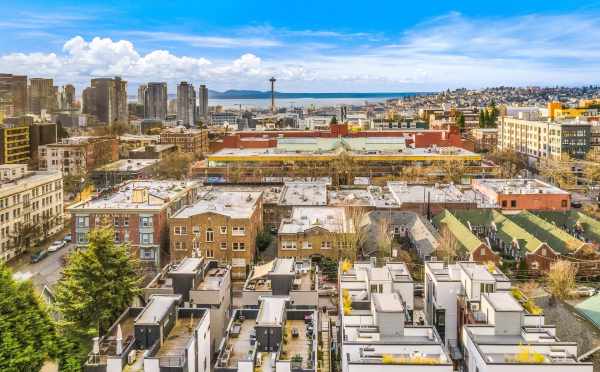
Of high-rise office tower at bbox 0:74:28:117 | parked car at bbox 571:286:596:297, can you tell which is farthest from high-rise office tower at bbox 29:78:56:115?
parked car at bbox 571:286:596:297

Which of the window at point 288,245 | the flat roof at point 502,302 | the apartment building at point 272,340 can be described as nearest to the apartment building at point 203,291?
the apartment building at point 272,340

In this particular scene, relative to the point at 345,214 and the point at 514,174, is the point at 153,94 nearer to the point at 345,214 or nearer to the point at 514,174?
the point at 514,174

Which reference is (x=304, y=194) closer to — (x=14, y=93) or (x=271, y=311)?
(x=271, y=311)

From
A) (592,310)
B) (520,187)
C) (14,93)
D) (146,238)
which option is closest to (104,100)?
(14,93)

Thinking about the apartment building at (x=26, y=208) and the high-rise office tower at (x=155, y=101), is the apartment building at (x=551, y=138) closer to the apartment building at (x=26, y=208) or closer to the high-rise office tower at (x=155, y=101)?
the apartment building at (x=26, y=208)

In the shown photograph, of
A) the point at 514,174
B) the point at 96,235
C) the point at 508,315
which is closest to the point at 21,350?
the point at 96,235

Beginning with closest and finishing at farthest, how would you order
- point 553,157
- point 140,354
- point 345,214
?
point 140,354 < point 345,214 < point 553,157
